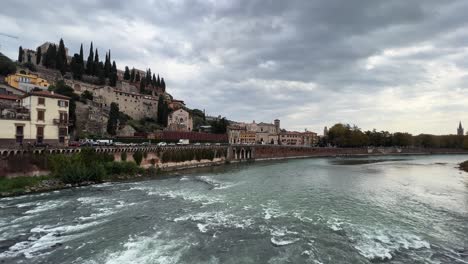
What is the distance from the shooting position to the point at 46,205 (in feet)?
68.8

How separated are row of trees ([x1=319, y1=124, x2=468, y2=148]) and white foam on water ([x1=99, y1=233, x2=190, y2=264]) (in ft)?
401

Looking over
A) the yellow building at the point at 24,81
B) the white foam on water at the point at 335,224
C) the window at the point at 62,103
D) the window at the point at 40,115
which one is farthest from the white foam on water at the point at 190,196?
the yellow building at the point at 24,81

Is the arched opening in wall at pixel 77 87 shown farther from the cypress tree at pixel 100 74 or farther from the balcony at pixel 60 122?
the balcony at pixel 60 122

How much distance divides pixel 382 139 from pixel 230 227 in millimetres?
140022

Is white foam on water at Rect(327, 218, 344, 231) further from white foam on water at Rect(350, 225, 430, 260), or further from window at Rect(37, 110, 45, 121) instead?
window at Rect(37, 110, 45, 121)

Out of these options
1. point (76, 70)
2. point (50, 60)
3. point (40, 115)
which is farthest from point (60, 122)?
point (50, 60)

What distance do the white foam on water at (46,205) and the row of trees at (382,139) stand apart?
395 feet

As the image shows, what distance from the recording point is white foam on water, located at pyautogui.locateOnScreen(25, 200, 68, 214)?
19.3 m

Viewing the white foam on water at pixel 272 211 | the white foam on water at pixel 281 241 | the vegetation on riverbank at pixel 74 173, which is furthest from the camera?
the vegetation on riverbank at pixel 74 173

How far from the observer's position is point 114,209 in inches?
798

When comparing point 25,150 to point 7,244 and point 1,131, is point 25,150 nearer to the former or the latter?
point 1,131

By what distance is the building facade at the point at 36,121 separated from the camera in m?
31.4

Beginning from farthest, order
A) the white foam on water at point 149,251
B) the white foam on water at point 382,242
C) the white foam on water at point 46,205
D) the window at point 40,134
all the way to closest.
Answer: the window at point 40,134, the white foam on water at point 46,205, the white foam on water at point 382,242, the white foam on water at point 149,251

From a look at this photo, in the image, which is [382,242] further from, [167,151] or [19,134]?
[167,151]
